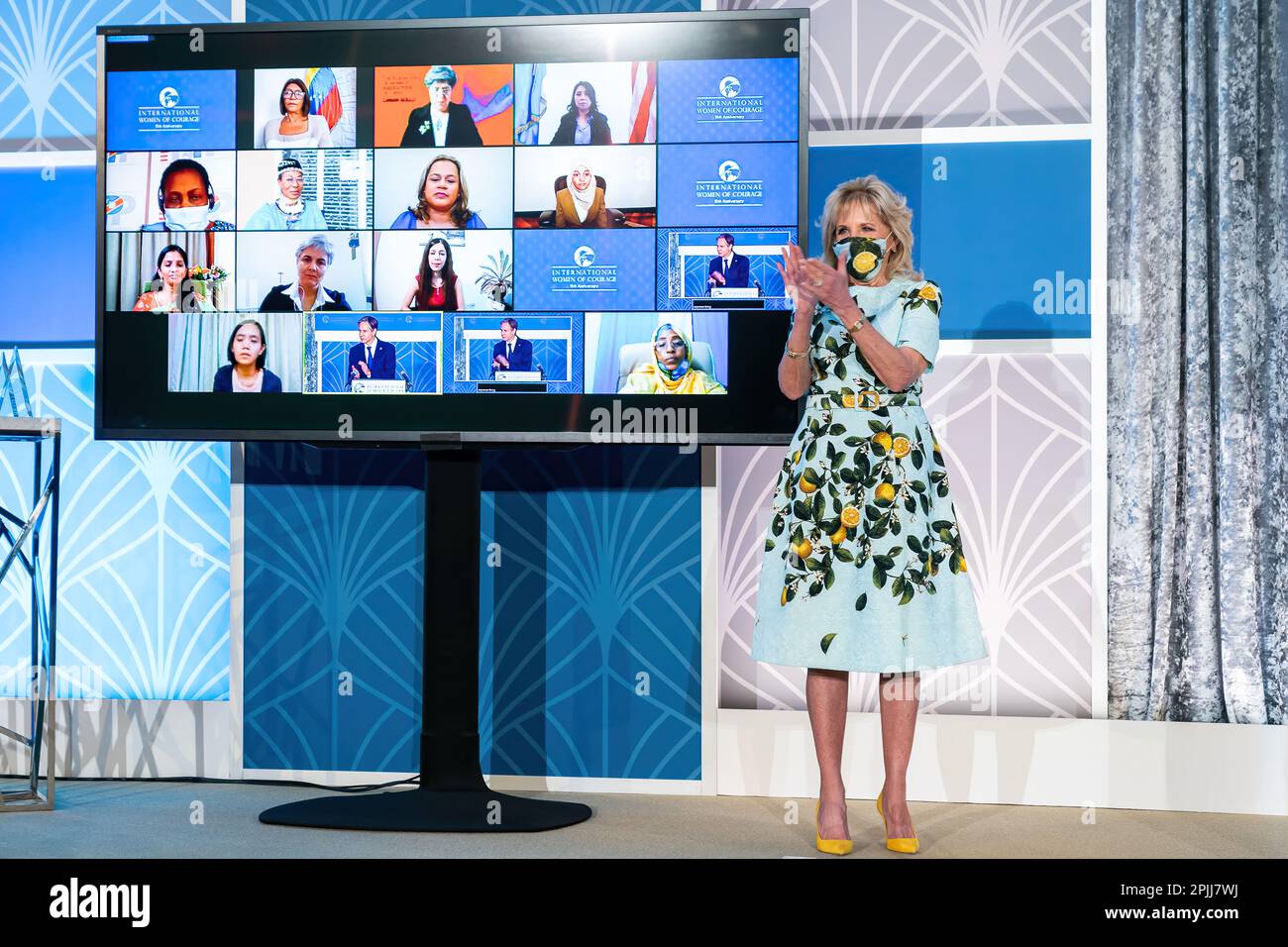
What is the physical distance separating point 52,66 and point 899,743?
3025mm

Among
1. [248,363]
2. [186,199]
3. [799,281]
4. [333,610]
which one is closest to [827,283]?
→ [799,281]

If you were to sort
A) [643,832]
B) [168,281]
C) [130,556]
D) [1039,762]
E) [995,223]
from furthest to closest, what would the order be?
[130,556]
[995,223]
[1039,762]
[168,281]
[643,832]

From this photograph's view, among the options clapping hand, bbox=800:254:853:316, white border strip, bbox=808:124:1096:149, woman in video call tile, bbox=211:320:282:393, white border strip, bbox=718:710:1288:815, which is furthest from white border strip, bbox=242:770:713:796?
white border strip, bbox=808:124:1096:149

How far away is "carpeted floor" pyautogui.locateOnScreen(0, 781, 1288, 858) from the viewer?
8.64 ft

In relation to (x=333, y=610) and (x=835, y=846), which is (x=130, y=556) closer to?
(x=333, y=610)

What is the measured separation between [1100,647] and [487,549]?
1650 millimetres

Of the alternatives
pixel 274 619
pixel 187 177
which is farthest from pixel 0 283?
pixel 274 619

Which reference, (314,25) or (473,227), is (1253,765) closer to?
(473,227)

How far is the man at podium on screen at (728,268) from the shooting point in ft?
9.36

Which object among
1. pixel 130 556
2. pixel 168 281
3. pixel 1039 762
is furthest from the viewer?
pixel 130 556

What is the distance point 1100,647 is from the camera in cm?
323

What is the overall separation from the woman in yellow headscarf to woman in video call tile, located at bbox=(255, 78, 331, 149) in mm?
919

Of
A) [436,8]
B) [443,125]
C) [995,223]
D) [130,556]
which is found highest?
[436,8]

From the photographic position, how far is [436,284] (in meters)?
2.87
